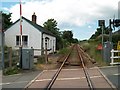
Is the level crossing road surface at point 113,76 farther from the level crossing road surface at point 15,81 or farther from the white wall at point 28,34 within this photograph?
the white wall at point 28,34

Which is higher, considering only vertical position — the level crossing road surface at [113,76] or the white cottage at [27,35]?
the white cottage at [27,35]

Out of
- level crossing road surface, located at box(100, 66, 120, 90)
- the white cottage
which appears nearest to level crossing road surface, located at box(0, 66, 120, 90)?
level crossing road surface, located at box(100, 66, 120, 90)

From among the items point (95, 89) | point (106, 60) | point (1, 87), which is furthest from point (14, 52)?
point (95, 89)

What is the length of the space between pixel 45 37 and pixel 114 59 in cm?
1882

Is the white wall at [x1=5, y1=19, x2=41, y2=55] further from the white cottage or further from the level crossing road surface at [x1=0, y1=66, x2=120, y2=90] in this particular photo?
the level crossing road surface at [x1=0, y1=66, x2=120, y2=90]

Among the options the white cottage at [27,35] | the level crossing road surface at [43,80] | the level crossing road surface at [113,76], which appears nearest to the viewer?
the level crossing road surface at [43,80]

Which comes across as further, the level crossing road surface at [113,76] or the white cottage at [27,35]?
the white cottage at [27,35]

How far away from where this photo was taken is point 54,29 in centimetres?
6688

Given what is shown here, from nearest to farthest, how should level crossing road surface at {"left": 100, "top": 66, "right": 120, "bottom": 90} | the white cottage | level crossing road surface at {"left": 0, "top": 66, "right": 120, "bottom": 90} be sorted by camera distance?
level crossing road surface at {"left": 0, "top": 66, "right": 120, "bottom": 90}
level crossing road surface at {"left": 100, "top": 66, "right": 120, "bottom": 90}
the white cottage

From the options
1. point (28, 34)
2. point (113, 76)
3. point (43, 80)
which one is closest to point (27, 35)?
point (28, 34)

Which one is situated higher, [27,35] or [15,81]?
Result: [27,35]

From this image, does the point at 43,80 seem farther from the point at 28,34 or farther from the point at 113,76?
the point at 28,34

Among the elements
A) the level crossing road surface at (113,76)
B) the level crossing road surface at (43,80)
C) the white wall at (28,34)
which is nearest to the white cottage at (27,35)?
the white wall at (28,34)

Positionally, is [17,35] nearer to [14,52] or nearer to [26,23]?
[26,23]
